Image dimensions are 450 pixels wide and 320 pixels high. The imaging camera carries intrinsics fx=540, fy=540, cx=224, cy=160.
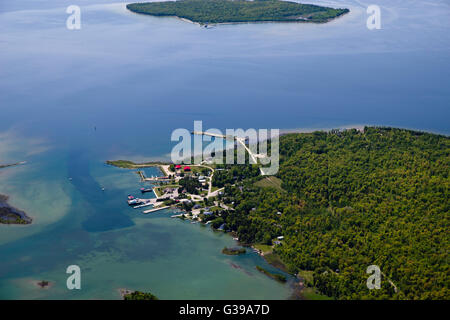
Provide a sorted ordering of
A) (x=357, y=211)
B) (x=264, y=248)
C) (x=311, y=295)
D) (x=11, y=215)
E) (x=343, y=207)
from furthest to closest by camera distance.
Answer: (x=11, y=215), (x=343, y=207), (x=357, y=211), (x=264, y=248), (x=311, y=295)

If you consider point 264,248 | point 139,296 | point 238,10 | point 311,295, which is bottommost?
point 311,295

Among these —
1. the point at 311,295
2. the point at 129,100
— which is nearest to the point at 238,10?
the point at 129,100

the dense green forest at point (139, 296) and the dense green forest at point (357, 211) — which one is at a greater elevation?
the dense green forest at point (357, 211)

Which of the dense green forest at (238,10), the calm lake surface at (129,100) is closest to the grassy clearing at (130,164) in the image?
the calm lake surface at (129,100)

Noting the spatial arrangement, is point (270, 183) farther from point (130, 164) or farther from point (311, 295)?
point (311, 295)

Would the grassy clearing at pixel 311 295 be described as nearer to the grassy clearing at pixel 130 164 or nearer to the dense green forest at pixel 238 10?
the grassy clearing at pixel 130 164

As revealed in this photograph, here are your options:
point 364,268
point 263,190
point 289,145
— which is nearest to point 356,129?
point 289,145
